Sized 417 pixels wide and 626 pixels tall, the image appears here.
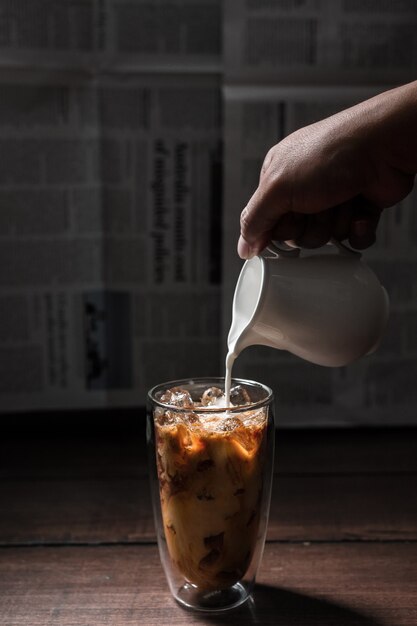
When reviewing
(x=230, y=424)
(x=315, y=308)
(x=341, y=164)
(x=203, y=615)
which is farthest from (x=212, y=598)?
(x=341, y=164)

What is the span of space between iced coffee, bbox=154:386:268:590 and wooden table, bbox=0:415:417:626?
0.14 feet

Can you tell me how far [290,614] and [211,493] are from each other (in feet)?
0.40

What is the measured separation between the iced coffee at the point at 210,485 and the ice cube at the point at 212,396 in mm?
19

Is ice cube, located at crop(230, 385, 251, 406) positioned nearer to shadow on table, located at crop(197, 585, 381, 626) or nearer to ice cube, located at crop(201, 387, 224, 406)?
ice cube, located at crop(201, 387, 224, 406)

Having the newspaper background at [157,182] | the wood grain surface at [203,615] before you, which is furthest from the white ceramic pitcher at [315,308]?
the newspaper background at [157,182]

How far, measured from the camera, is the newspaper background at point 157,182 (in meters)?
0.97

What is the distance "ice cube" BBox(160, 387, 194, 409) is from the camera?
63 centimetres

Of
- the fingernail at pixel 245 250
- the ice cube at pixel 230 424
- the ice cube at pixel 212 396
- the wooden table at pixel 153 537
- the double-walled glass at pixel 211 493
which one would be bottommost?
the wooden table at pixel 153 537

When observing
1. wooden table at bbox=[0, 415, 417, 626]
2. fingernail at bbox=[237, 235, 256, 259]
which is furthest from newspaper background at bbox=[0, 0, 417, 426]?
fingernail at bbox=[237, 235, 256, 259]

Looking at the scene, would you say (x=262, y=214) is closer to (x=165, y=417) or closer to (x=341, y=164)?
(x=341, y=164)

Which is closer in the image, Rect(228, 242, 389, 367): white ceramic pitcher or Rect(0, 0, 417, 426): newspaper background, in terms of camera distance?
Rect(228, 242, 389, 367): white ceramic pitcher

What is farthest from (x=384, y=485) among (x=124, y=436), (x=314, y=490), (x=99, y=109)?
(x=99, y=109)

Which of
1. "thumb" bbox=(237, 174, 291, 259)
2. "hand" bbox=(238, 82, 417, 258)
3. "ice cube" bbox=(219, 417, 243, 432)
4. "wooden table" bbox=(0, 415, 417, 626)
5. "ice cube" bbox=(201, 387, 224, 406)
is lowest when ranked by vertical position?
"wooden table" bbox=(0, 415, 417, 626)

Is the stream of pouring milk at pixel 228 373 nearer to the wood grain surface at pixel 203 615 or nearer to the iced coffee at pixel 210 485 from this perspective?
the iced coffee at pixel 210 485
